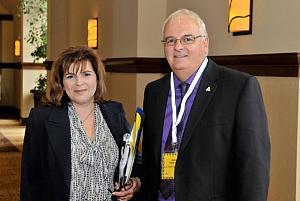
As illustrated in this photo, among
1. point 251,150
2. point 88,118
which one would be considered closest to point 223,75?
point 251,150

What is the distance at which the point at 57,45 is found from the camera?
935 cm

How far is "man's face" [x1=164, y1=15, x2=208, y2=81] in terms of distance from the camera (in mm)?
2166

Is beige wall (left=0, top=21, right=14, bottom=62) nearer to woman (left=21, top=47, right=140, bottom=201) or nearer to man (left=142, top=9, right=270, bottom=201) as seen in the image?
woman (left=21, top=47, right=140, bottom=201)

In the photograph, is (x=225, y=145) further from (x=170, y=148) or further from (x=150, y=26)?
(x=150, y=26)

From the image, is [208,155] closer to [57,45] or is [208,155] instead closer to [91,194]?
[91,194]

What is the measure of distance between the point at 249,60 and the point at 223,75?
1.77m

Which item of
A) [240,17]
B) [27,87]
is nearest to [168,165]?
[240,17]

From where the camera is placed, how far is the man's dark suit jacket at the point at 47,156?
2455mm

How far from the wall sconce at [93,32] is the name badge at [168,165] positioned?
17.3 feet

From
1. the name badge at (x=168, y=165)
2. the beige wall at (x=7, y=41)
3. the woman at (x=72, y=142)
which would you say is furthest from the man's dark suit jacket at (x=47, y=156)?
the beige wall at (x=7, y=41)

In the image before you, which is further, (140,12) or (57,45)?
(57,45)

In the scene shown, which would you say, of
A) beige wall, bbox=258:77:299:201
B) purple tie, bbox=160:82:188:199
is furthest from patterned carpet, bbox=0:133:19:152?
purple tie, bbox=160:82:188:199

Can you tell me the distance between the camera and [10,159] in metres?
8.62

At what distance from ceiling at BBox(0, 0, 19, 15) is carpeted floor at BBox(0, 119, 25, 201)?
3672 millimetres
